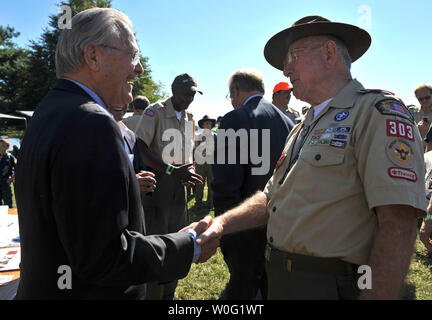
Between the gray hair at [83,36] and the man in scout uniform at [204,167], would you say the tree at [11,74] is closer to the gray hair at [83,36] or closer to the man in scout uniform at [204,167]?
the man in scout uniform at [204,167]

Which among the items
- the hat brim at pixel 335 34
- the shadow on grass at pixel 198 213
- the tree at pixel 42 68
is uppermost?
the tree at pixel 42 68

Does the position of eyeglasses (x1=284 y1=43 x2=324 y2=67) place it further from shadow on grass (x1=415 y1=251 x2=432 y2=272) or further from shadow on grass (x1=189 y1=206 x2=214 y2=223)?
shadow on grass (x1=189 y1=206 x2=214 y2=223)

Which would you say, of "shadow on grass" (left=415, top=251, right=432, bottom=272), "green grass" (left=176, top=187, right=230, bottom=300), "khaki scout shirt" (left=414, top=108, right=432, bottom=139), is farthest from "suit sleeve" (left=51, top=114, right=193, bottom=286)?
"khaki scout shirt" (left=414, top=108, right=432, bottom=139)

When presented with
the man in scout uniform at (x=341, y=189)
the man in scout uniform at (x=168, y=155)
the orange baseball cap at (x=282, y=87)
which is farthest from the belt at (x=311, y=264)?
the orange baseball cap at (x=282, y=87)

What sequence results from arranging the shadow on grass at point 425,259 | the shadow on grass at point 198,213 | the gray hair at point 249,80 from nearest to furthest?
the gray hair at point 249,80 < the shadow on grass at point 425,259 < the shadow on grass at point 198,213

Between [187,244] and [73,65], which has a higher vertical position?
[73,65]

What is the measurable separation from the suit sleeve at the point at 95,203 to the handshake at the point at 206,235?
0.57 m

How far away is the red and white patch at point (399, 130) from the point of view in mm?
1407

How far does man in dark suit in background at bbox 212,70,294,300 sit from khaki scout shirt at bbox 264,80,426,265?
1.35 meters

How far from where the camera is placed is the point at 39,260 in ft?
4.21
